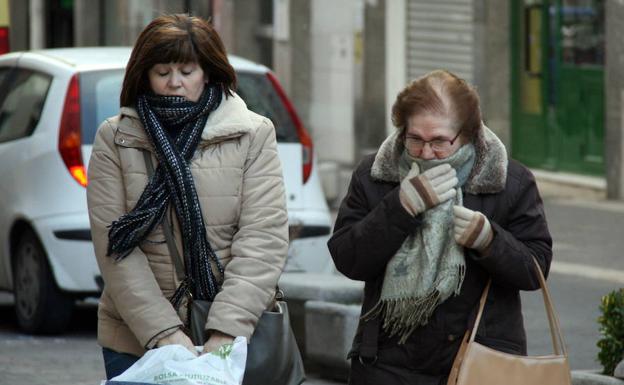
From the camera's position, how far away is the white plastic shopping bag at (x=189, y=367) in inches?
160

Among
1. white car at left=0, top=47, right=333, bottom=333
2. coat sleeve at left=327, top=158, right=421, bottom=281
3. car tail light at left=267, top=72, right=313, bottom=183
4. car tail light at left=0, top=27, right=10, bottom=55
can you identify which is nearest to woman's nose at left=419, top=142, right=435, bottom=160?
coat sleeve at left=327, top=158, right=421, bottom=281

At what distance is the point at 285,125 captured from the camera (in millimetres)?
9320

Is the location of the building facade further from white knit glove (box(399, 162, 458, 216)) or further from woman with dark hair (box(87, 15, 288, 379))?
white knit glove (box(399, 162, 458, 216))

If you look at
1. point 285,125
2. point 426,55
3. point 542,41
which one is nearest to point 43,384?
point 285,125

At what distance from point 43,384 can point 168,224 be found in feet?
11.2

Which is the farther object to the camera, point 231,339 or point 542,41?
point 542,41

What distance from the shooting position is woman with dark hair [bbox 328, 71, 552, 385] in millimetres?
4234

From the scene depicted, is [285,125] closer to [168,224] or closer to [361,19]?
[168,224]

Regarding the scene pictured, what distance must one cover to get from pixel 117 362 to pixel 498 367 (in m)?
1.04

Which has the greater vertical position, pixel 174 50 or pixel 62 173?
pixel 174 50

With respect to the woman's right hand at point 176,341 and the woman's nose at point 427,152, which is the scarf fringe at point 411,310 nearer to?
the woman's nose at point 427,152

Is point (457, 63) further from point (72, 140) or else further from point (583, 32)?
point (72, 140)

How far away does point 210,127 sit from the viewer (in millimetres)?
4395

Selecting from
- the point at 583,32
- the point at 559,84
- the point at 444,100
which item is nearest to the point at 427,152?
the point at 444,100
